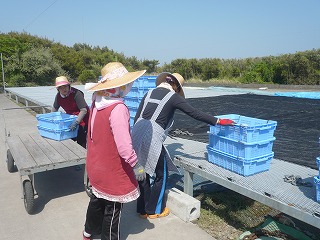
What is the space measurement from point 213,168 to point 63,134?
2507 mm

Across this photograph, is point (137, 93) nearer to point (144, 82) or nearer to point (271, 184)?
point (144, 82)

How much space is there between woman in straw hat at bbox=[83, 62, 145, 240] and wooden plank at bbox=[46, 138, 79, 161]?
1.31 m

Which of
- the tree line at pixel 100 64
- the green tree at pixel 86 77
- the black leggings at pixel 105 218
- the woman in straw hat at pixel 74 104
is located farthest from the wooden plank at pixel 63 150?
the green tree at pixel 86 77

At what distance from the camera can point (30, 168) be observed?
3570 millimetres

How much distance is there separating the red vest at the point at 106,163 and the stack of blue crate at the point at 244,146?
1.33 m

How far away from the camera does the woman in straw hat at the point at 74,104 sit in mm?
4632

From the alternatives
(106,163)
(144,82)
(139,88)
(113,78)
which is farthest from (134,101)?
(106,163)

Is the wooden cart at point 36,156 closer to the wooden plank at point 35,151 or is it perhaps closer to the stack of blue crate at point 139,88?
the wooden plank at point 35,151

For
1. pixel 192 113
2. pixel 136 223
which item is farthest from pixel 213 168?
pixel 136 223

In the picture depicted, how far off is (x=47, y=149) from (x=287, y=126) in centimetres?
528

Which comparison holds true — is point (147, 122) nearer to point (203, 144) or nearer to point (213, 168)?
point (213, 168)

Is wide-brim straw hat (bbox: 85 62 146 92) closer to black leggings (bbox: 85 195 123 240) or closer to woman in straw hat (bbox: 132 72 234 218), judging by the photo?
woman in straw hat (bbox: 132 72 234 218)

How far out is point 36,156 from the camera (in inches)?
157

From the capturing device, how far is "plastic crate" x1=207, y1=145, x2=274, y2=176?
11.0 ft
